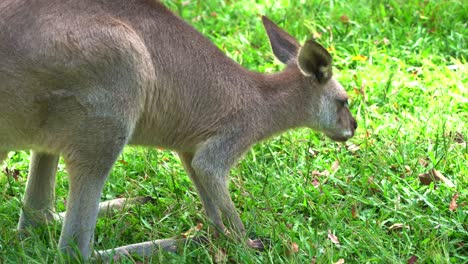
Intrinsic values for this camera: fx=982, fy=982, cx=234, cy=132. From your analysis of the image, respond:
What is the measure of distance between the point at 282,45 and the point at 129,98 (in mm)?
1327

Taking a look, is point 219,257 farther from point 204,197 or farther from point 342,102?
point 342,102

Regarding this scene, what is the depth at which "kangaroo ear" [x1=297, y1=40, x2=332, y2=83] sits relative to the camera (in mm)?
5228

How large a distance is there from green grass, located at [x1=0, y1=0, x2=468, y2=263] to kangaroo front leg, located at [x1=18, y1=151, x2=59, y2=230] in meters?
0.16

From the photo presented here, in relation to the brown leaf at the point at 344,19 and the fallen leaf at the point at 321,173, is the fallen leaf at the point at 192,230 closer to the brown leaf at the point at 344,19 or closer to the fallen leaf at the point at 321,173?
the fallen leaf at the point at 321,173

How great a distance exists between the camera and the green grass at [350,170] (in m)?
4.95

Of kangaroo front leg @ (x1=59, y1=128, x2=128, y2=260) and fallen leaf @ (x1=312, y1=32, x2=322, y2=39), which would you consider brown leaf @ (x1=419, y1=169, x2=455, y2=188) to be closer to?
kangaroo front leg @ (x1=59, y1=128, x2=128, y2=260)

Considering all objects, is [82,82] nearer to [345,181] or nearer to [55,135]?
[55,135]

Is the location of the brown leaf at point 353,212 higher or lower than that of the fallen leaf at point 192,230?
lower

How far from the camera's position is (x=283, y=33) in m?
5.69

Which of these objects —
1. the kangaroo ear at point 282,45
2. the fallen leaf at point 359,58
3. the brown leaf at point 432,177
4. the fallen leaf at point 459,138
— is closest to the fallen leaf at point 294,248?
the brown leaf at point 432,177

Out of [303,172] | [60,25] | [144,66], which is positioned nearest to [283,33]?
[303,172]

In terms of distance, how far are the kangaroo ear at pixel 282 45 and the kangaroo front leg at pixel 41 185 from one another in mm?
1398

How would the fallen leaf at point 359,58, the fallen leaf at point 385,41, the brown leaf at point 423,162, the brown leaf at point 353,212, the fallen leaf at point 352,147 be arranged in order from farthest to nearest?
1. the fallen leaf at point 385,41
2. the fallen leaf at point 359,58
3. the fallen leaf at point 352,147
4. the brown leaf at point 423,162
5. the brown leaf at point 353,212

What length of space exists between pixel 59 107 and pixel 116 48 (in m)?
0.38
